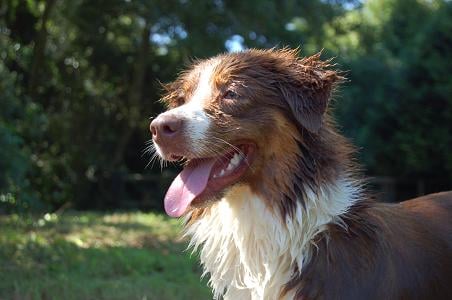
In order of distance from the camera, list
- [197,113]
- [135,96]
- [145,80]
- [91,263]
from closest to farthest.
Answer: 1. [197,113]
2. [91,263]
3. [135,96]
4. [145,80]

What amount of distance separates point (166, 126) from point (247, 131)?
452 mm

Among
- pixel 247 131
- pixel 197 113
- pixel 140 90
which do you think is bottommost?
pixel 247 131

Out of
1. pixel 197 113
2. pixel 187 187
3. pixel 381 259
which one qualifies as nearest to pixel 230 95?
pixel 197 113

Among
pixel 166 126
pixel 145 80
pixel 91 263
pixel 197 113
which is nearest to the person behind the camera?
pixel 166 126

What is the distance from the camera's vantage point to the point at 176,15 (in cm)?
1684

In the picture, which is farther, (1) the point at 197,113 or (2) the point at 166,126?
(1) the point at 197,113

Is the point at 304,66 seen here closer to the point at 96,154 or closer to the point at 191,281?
the point at 191,281

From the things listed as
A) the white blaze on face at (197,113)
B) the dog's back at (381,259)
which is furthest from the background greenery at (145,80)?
the dog's back at (381,259)

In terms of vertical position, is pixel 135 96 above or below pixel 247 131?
above

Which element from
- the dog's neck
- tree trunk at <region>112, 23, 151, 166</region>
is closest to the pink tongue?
the dog's neck

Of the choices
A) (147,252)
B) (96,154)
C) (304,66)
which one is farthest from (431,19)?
(304,66)

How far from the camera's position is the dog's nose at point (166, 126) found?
3484 mm

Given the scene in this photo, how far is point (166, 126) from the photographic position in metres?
3.50

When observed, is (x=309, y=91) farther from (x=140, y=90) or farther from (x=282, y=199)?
(x=140, y=90)
